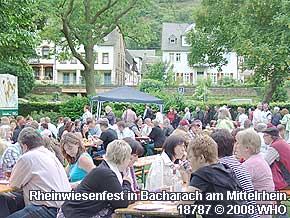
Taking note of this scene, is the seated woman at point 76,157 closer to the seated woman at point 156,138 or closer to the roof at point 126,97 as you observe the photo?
the seated woman at point 156,138

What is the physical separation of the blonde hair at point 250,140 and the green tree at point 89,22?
82.8ft

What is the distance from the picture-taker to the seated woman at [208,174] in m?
4.77

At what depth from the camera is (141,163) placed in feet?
32.6

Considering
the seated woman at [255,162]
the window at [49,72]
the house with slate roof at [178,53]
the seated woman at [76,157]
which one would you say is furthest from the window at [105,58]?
the seated woman at [255,162]

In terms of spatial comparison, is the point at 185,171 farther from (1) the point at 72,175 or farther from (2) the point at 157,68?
(2) the point at 157,68

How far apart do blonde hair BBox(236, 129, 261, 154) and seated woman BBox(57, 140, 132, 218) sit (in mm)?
1439

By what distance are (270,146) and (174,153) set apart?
1.48m

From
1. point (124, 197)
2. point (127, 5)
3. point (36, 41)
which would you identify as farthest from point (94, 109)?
point (124, 197)

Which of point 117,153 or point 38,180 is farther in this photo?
point 38,180

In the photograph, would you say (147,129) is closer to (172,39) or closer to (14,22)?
(14,22)

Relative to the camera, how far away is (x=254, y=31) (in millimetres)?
25281

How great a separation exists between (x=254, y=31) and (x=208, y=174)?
2130cm

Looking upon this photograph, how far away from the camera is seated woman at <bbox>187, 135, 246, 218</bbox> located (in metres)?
4.77

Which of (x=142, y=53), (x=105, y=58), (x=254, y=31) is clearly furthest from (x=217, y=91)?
(x=142, y=53)
